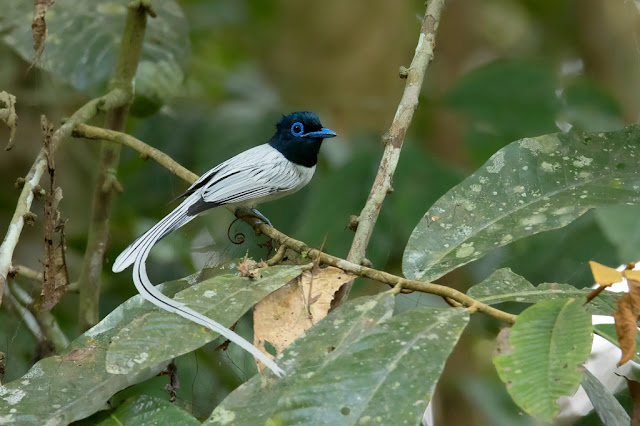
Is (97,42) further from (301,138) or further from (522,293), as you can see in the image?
(522,293)

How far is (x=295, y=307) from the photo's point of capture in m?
1.47

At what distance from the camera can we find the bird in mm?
1988

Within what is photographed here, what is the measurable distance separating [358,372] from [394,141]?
820mm

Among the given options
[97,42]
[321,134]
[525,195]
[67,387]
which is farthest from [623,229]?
[97,42]

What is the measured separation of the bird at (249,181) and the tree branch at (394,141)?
0.44 m

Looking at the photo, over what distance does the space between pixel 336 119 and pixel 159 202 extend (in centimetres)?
124

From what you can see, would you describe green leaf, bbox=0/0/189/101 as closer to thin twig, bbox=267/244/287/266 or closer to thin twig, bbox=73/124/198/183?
thin twig, bbox=73/124/198/183

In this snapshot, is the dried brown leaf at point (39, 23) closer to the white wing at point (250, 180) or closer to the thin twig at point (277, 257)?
the white wing at point (250, 180)

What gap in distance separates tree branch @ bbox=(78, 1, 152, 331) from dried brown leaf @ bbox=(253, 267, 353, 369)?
3.73 ft

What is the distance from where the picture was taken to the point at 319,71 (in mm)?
4145

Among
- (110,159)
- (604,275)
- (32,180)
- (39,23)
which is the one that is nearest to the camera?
(604,275)

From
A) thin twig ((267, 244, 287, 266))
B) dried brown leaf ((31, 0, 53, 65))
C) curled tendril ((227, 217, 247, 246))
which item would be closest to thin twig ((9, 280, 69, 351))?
curled tendril ((227, 217, 247, 246))

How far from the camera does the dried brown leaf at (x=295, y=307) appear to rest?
143cm

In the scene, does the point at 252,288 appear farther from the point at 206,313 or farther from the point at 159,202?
the point at 159,202
